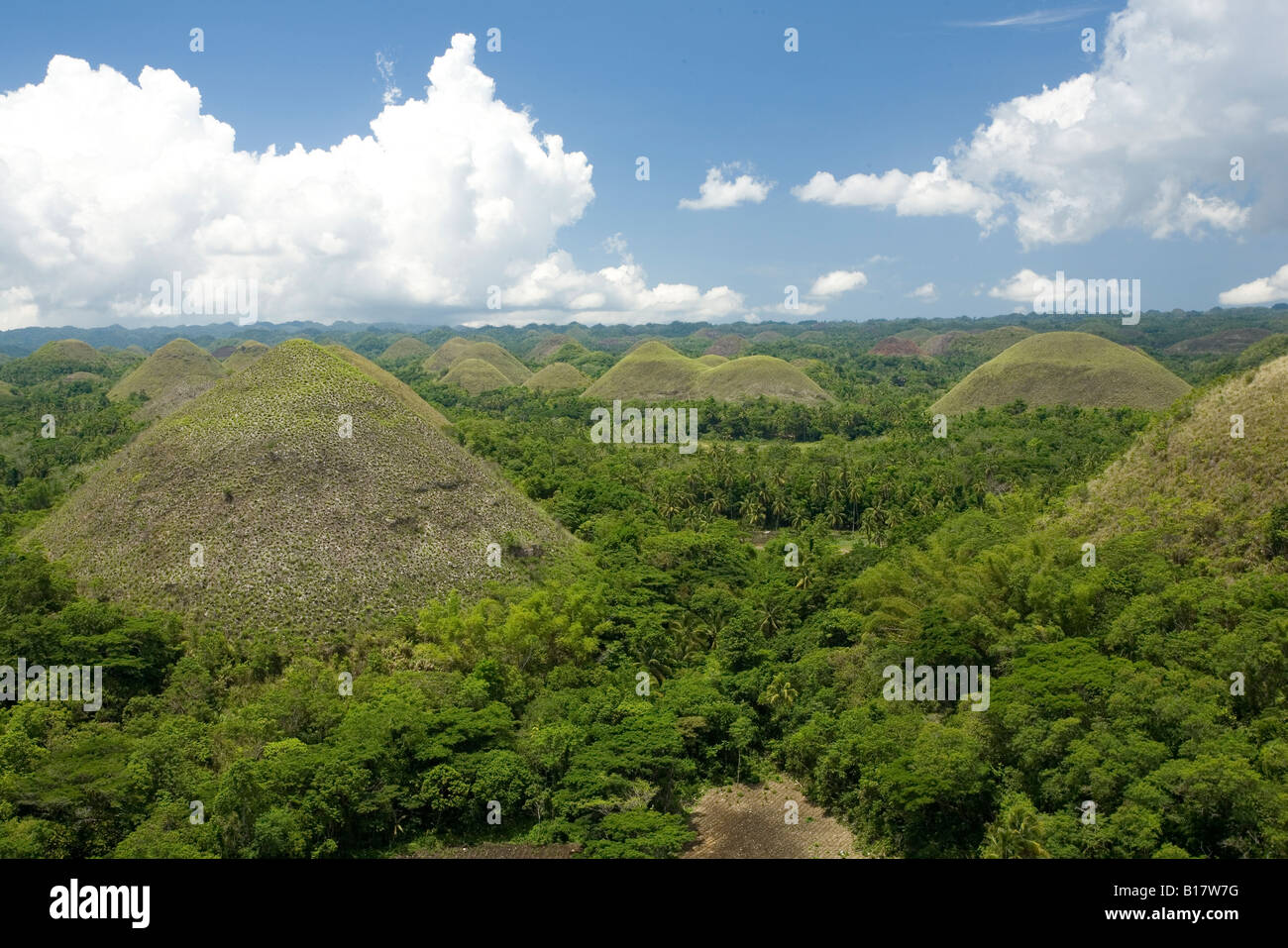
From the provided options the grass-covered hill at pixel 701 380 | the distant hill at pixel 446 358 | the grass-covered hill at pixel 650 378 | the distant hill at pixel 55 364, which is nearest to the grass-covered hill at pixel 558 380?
the grass-covered hill at pixel 650 378

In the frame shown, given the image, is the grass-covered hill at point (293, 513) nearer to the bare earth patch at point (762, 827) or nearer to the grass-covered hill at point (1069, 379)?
the bare earth patch at point (762, 827)

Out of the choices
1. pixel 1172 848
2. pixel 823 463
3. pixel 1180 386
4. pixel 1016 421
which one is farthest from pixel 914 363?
pixel 1172 848

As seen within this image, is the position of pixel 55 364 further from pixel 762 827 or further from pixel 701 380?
pixel 762 827

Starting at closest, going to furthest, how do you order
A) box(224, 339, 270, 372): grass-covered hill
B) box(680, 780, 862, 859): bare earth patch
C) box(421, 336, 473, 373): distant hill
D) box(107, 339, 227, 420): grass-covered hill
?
box(680, 780, 862, 859): bare earth patch → box(107, 339, 227, 420): grass-covered hill → box(224, 339, 270, 372): grass-covered hill → box(421, 336, 473, 373): distant hill

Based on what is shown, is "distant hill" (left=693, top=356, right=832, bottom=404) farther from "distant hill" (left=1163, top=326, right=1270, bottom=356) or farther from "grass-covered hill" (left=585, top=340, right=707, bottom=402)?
"distant hill" (left=1163, top=326, right=1270, bottom=356)

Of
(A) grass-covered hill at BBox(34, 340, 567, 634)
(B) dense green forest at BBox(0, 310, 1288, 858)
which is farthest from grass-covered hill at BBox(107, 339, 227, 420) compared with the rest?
(B) dense green forest at BBox(0, 310, 1288, 858)

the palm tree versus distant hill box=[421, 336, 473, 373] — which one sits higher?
distant hill box=[421, 336, 473, 373]

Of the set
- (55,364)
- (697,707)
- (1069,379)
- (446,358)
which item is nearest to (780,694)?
(697,707)
